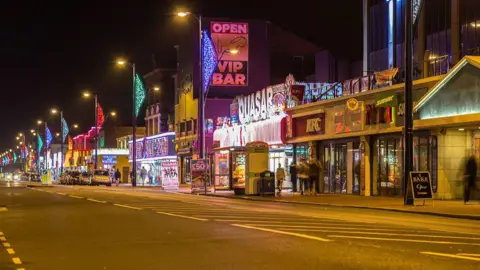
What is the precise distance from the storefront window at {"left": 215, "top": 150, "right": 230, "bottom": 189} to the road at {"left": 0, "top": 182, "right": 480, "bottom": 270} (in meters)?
20.8

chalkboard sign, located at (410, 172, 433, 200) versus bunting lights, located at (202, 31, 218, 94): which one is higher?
bunting lights, located at (202, 31, 218, 94)

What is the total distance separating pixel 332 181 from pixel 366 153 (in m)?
4.20

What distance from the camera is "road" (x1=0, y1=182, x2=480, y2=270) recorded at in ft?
35.5

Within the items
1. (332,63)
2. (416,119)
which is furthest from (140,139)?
(416,119)

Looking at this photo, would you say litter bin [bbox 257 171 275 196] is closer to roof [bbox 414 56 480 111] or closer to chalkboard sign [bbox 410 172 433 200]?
roof [bbox 414 56 480 111]

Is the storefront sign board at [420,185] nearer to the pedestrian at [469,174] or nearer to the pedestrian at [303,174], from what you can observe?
the pedestrian at [469,174]

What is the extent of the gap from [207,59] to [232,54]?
19.3 meters

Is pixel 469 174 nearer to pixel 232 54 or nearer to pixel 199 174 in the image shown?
pixel 199 174

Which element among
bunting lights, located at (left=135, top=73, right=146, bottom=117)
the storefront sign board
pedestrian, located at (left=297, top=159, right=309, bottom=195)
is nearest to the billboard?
bunting lights, located at (left=135, top=73, right=146, bottom=117)

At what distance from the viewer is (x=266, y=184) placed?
112 feet

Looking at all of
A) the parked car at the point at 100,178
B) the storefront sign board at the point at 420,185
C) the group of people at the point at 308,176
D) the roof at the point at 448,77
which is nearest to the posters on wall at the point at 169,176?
the group of people at the point at 308,176

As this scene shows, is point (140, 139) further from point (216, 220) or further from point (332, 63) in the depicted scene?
point (216, 220)

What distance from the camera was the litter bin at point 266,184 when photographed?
1341 inches

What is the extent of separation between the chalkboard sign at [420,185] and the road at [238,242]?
11.0 ft
